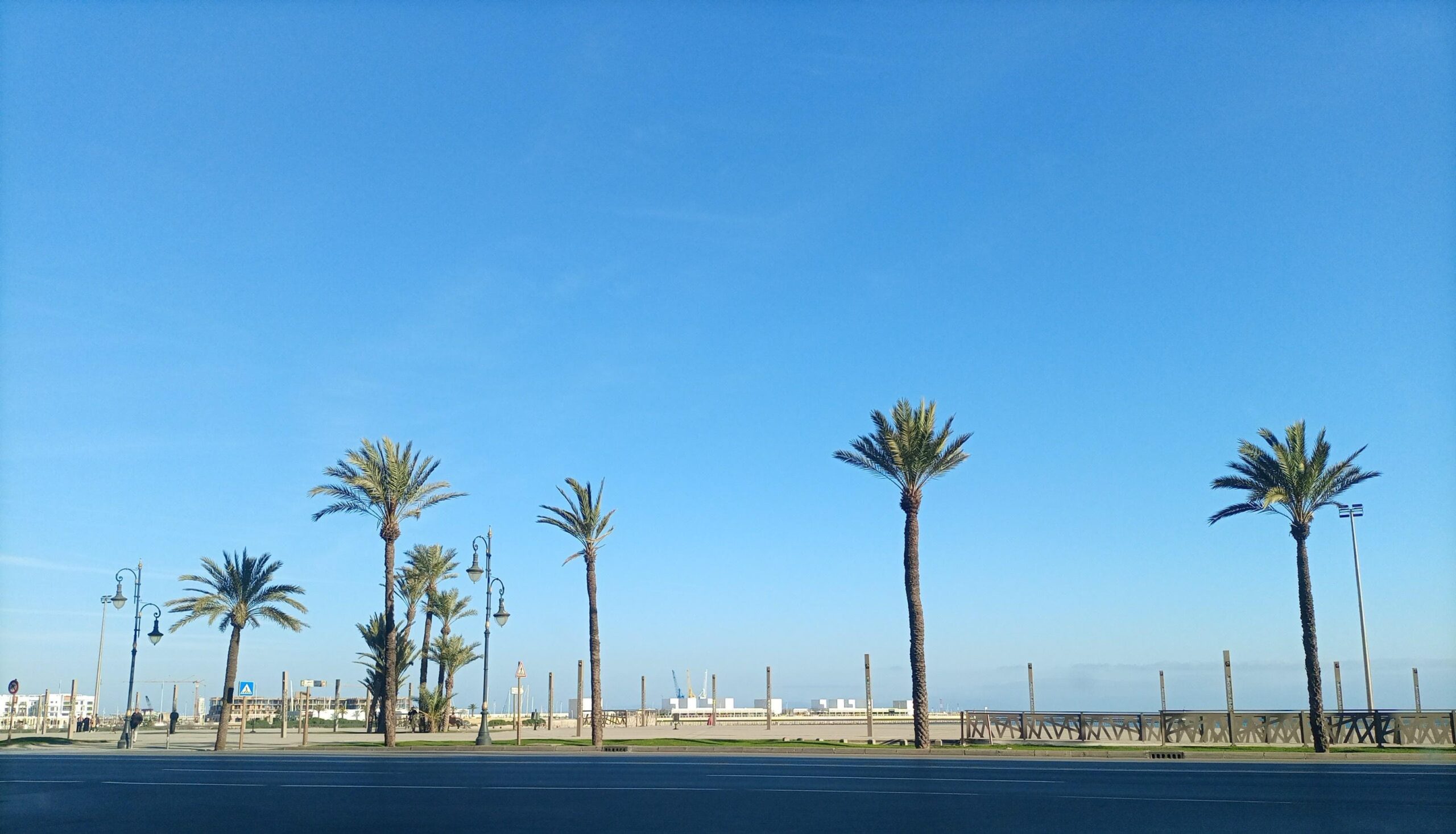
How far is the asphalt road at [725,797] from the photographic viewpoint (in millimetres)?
13555

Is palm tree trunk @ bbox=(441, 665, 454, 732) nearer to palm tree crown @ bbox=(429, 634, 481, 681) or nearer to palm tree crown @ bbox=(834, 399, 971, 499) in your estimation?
palm tree crown @ bbox=(429, 634, 481, 681)

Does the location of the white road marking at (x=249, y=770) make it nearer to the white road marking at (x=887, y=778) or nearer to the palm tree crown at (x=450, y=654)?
the white road marking at (x=887, y=778)

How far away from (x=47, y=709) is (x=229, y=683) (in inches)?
1557

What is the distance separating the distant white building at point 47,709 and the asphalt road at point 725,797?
43.6 m

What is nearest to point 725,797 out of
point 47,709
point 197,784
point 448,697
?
point 197,784

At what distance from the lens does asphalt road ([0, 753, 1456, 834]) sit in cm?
1355

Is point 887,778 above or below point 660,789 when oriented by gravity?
below

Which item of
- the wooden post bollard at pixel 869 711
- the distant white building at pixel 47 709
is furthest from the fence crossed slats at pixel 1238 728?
the distant white building at pixel 47 709

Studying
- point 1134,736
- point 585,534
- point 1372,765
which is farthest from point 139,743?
point 1372,765

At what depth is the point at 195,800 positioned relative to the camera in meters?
16.8

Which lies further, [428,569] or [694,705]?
[694,705]

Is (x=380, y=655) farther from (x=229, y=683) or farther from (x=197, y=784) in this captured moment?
(x=197, y=784)

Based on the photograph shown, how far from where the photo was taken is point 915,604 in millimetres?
39406

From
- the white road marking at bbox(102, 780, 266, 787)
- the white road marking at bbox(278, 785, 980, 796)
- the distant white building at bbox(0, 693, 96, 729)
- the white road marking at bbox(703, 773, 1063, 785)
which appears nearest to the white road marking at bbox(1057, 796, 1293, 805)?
the white road marking at bbox(278, 785, 980, 796)
